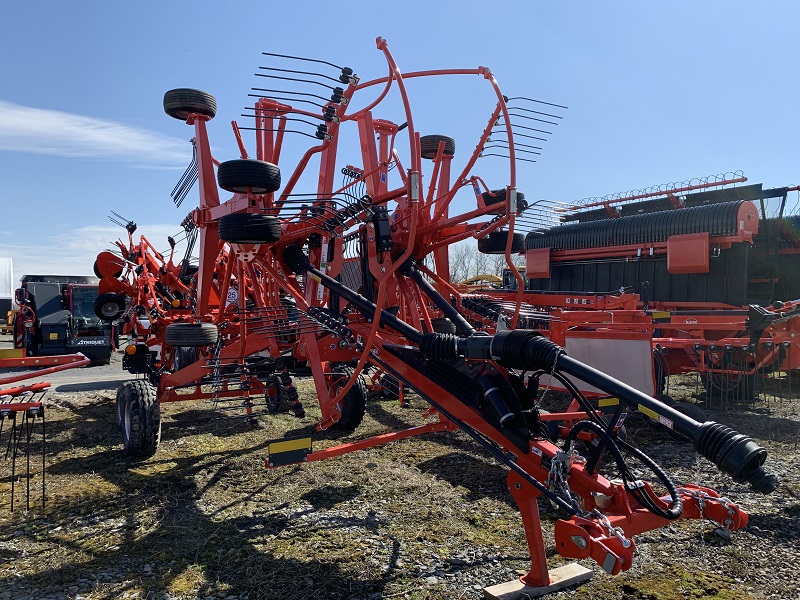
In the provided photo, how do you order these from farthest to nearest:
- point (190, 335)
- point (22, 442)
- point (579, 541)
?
point (22, 442) → point (190, 335) → point (579, 541)

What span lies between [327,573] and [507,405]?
58.9 inches

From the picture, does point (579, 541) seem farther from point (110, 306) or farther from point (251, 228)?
point (110, 306)

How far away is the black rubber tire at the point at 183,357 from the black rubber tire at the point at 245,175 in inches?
143

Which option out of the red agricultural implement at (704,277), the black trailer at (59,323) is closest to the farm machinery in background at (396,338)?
the red agricultural implement at (704,277)

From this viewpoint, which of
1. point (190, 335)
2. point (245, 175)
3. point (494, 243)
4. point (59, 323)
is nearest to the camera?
point (245, 175)

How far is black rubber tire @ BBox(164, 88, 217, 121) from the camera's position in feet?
20.0

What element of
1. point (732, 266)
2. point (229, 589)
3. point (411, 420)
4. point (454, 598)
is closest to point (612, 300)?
point (732, 266)

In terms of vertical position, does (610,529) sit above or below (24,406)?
below

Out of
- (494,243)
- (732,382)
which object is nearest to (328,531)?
(494,243)

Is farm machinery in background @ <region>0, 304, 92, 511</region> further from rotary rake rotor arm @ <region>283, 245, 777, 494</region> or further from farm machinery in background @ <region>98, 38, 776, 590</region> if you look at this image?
rotary rake rotor arm @ <region>283, 245, 777, 494</region>

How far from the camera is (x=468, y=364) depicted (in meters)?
3.73

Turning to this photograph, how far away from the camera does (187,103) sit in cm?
610

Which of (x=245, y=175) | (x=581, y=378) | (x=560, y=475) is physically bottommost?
(x=560, y=475)

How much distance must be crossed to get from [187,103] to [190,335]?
8.11 feet
